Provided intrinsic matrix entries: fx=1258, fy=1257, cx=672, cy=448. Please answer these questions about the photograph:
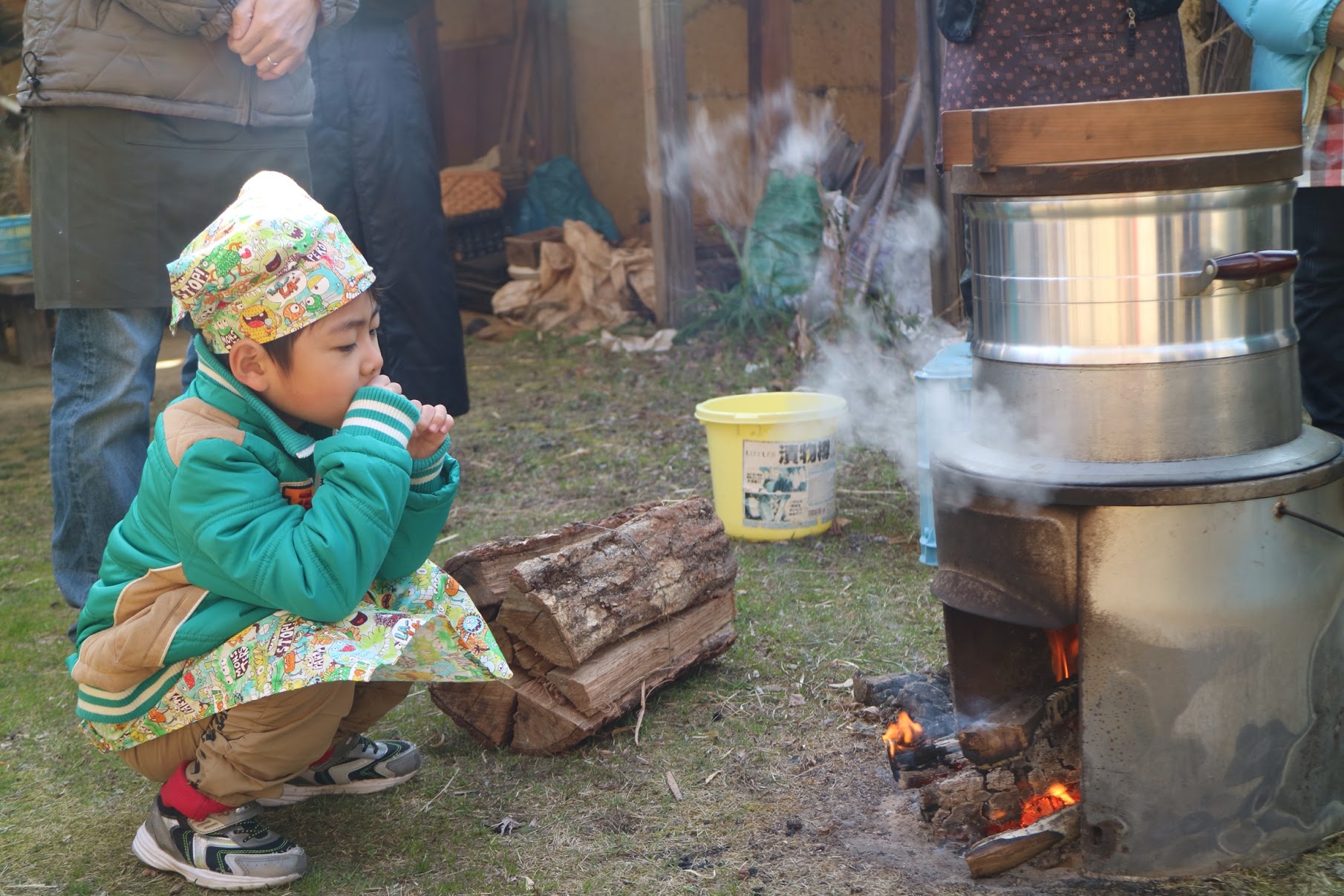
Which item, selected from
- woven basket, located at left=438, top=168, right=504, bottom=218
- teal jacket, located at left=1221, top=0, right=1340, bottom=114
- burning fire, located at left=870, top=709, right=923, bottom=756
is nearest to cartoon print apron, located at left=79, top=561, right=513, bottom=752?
burning fire, located at left=870, top=709, right=923, bottom=756

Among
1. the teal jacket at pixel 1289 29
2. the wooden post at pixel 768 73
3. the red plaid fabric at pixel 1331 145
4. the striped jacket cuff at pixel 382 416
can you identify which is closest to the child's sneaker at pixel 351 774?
the striped jacket cuff at pixel 382 416

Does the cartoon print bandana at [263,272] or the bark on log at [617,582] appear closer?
the cartoon print bandana at [263,272]

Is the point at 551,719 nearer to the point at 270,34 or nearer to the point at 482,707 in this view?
the point at 482,707

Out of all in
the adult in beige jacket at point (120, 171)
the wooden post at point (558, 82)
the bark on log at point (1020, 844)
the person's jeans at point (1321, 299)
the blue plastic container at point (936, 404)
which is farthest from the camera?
the wooden post at point (558, 82)

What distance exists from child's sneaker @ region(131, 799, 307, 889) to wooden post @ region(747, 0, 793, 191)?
6.30m

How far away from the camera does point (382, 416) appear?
216cm

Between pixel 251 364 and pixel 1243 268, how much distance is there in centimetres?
161

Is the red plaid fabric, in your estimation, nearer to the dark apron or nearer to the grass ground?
the dark apron

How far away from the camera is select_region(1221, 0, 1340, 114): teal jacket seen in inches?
100

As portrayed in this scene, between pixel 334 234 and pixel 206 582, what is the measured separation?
64 cm

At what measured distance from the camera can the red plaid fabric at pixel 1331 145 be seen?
111 inches

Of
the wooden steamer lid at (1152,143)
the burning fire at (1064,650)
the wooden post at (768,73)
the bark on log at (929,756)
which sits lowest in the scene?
the bark on log at (929,756)

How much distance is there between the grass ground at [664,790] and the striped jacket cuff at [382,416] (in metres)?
0.79

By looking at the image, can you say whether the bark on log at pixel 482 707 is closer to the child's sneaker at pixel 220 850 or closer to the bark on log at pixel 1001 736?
the child's sneaker at pixel 220 850
